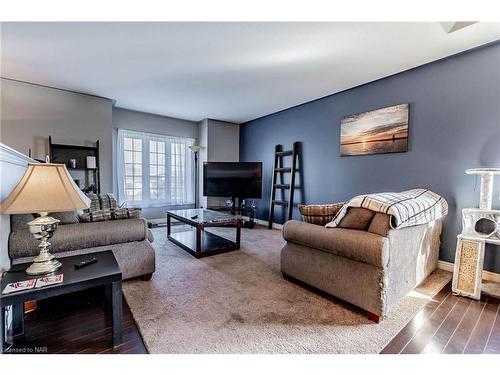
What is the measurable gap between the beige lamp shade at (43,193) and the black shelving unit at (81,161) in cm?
283

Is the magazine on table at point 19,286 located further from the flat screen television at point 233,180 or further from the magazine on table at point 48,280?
the flat screen television at point 233,180

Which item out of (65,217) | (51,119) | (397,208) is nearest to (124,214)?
(65,217)

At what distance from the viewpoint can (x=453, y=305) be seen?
1.87 metres

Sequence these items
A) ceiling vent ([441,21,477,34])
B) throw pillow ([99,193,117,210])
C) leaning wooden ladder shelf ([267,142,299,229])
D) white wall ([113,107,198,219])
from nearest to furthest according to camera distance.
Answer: ceiling vent ([441,21,477,34]), throw pillow ([99,193,117,210]), leaning wooden ladder shelf ([267,142,299,229]), white wall ([113,107,198,219])

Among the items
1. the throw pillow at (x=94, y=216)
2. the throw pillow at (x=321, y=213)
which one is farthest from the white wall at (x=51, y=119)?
the throw pillow at (x=321, y=213)

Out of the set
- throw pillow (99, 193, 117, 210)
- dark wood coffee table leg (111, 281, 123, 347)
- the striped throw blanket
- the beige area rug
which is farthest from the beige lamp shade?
throw pillow (99, 193, 117, 210)

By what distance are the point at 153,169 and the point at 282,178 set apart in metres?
2.81

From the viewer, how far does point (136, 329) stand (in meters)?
1.52

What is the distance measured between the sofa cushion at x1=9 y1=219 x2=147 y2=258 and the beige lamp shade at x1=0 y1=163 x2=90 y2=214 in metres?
0.67

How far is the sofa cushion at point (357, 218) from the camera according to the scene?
173 cm

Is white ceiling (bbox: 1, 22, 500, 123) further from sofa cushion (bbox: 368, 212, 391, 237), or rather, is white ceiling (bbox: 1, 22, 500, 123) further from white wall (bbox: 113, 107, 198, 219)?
sofa cushion (bbox: 368, 212, 391, 237)

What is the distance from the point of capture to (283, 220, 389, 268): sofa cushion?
1.52 metres

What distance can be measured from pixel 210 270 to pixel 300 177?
2.52m

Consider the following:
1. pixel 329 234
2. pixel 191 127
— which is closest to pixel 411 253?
pixel 329 234
